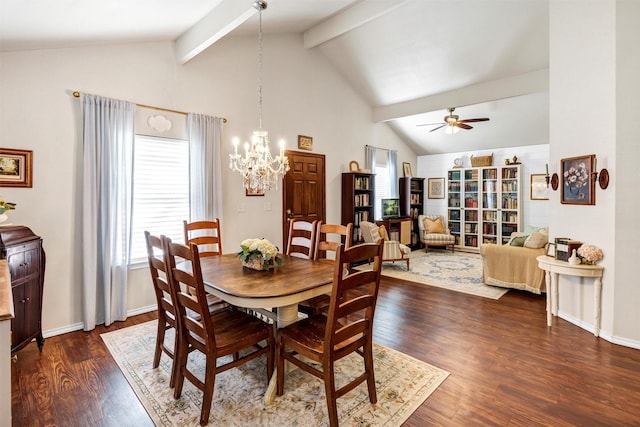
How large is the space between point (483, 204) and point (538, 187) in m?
1.14

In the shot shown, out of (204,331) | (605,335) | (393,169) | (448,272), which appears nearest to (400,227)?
(393,169)

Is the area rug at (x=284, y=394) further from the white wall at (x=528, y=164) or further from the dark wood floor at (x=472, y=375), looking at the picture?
the white wall at (x=528, y=164)

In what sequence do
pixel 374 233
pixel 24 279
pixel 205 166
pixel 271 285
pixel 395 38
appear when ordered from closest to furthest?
pixel 271 285 → pixel 24 279 → pixel 205 166 → pixel 395 38 → pixel 374 233

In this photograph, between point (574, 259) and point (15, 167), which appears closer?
point (15, 167)

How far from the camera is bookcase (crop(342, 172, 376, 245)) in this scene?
6051mm

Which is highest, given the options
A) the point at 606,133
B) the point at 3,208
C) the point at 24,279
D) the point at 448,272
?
the point at 606,133

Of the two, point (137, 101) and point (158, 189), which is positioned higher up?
point (137, 101)

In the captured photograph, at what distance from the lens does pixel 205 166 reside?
400 centimetres

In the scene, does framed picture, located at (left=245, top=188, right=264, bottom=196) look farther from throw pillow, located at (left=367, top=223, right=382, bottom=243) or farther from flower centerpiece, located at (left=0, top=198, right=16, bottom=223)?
flower centerpiece, located at (left=0, top=198, right=16, bottom=223)

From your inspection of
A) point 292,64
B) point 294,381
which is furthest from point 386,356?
point 292,64

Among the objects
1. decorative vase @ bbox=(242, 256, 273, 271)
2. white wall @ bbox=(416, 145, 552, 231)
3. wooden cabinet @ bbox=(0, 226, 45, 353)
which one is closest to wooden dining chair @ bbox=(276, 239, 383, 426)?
decorative vase @ bbox=(242, 256, 273, 271)

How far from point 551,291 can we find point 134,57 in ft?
16.9

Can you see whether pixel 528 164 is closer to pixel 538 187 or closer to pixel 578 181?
pixel 538 187

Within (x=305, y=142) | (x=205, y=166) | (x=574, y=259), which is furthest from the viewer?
(x=305, y=142)
